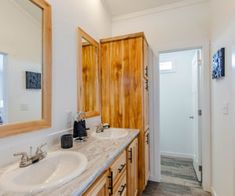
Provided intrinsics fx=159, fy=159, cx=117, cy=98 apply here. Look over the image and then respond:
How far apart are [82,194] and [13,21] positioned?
1.14m

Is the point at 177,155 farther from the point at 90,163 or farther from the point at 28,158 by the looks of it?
the point at 28,158

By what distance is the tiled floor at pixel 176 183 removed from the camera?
2201mm

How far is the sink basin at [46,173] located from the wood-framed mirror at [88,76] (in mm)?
674

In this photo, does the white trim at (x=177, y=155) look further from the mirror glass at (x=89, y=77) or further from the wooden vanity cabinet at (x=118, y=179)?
the mirror glass at (x=89, y=77)

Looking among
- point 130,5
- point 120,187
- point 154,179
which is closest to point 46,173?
point 120,187

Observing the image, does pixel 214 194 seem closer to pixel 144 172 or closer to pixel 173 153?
pixel 144 172

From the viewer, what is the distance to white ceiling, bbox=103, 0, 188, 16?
94.6 inches

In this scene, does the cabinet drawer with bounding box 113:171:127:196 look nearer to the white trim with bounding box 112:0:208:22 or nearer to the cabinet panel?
the cabinet panel

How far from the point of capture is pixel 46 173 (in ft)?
3.38

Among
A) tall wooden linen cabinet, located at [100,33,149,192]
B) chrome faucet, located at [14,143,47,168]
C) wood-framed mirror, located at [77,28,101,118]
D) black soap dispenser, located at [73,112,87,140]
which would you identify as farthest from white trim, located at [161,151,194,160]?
chrome faucet, located at [14,143,47,168]

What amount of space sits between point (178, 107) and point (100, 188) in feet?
9.80

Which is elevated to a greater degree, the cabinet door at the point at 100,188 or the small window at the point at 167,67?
the small window at the point at 167,67

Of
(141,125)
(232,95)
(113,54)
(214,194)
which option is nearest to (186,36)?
(113,54)

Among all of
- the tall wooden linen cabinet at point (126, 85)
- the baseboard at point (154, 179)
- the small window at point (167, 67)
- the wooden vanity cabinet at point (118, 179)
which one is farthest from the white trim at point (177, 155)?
the wooden vanity cabinet at point (118, 179)
